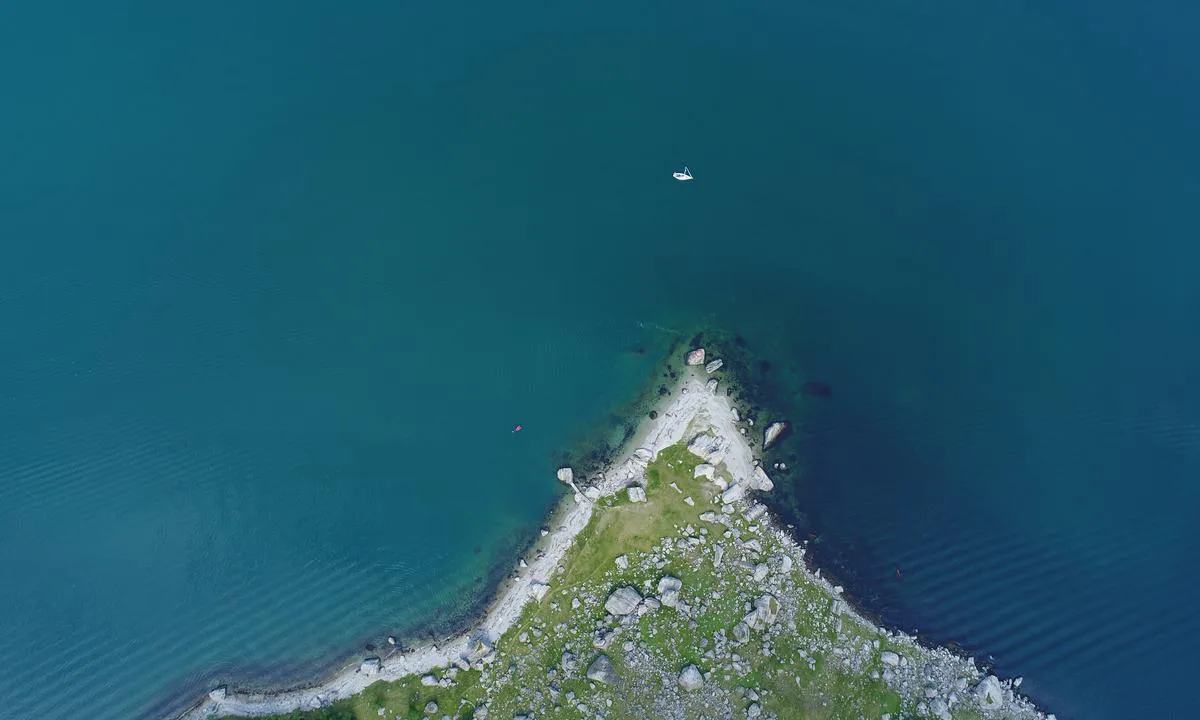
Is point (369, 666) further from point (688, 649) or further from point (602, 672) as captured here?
point (688, 649)

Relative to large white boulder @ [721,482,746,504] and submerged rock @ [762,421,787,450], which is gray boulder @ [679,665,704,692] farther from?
submerged rock @ [762,421,787,450]

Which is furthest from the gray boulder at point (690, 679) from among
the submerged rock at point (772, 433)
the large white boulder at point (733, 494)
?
the submerged rock at point (772, 433)

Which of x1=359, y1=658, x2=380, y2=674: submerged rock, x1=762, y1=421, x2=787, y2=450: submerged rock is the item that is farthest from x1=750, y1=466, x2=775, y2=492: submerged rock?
x1=359, y1=658, x2=380, y2=674: submerged rock

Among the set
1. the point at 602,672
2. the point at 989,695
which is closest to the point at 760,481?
the point at 602,672

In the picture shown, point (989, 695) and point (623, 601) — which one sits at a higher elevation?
point (623, 601)

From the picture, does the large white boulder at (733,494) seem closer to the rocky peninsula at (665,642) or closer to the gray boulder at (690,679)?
the rocky peninsula at (665,642)
